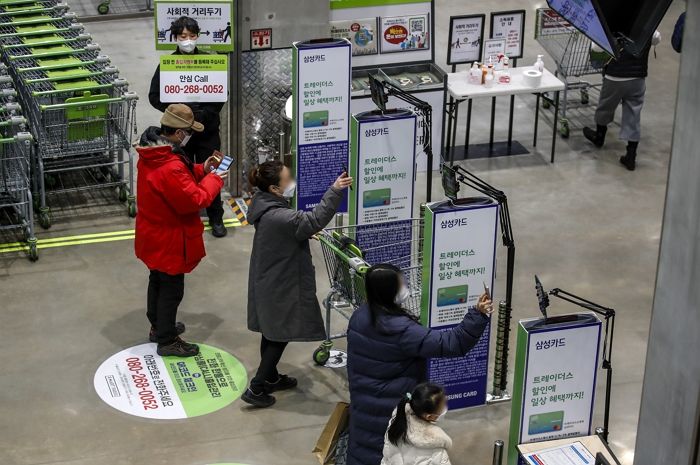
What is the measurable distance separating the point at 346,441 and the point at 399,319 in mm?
1403

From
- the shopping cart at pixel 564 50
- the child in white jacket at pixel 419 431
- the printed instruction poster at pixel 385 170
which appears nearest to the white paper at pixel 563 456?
the child in white jacket at pixel 419 431

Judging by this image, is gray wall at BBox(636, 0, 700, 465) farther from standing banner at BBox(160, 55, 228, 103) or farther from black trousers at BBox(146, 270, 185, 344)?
standing banner at BBox(160, 55, 228, 103)

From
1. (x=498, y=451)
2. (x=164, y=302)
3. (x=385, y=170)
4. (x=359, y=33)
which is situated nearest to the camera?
(x=498, y=451)

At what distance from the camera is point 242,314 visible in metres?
10.3

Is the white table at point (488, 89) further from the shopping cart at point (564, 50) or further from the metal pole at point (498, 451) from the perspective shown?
the metal pole at point (498, 451)

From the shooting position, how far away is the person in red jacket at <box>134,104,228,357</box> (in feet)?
28.9

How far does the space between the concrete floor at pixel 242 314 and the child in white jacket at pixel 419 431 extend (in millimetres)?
1763

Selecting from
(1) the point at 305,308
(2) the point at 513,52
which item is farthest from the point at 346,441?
(2) the point at 513,52

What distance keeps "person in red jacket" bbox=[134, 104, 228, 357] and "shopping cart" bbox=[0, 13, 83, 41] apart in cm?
397

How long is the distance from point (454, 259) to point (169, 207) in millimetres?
2079

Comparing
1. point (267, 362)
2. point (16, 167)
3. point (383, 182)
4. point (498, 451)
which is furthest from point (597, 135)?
point (498, 451)

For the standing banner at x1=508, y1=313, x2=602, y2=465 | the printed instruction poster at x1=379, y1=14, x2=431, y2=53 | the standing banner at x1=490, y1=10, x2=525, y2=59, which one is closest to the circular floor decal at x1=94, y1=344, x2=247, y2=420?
the standing banner at x1=508, y1=313, x2=602, y2=465

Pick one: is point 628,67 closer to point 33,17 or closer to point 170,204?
point 170,204

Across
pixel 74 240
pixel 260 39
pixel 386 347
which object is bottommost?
pixel 74 240
